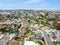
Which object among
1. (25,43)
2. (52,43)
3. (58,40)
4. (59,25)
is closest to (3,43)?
(25,43)

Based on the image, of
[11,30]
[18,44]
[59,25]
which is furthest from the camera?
[59,25]

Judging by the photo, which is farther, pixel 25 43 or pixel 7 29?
pixel 7 29

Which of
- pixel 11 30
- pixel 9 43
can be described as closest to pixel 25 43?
pixel 9 43

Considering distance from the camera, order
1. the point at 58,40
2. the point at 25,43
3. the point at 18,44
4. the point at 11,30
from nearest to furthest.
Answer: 1. the point at 18,44
2. the point at 25,43
3. the point at 58,40
4. the point at 11,30

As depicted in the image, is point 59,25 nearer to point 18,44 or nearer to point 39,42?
point 39,42

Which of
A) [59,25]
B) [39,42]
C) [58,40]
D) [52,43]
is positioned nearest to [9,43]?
[39,42]

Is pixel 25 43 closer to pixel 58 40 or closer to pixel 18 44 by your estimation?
pixel 18 44

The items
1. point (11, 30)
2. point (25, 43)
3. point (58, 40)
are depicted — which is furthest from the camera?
point (11, 30)

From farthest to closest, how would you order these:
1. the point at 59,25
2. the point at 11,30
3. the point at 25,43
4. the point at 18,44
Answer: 1. the point at 59,25
2. the point at 11,30
3. the point at 25,43
4. the point at 18,44

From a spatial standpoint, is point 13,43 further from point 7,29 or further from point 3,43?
point 7,29
